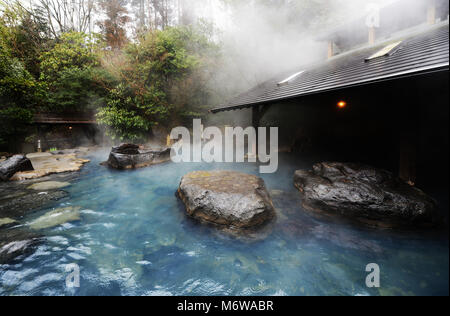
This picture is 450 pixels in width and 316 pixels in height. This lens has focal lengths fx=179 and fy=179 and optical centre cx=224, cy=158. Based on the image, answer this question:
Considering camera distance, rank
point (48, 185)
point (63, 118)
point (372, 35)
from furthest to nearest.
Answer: point (63, 118) → point (372, 35) → point (48, 185)

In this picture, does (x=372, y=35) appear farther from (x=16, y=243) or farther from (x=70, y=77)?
(x=70, y=77)

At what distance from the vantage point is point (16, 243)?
2854 millimetres

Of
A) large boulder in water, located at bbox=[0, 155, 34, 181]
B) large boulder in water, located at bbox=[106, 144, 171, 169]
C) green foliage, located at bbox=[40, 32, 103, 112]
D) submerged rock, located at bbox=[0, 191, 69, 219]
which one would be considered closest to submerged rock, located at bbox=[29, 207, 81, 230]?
submerged rock, located at bbox=[0, 191, 69, 219]

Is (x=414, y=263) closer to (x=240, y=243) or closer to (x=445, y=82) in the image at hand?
(x=240, y=243)

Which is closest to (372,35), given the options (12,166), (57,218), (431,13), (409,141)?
(431,13)

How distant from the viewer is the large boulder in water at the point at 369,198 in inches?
123

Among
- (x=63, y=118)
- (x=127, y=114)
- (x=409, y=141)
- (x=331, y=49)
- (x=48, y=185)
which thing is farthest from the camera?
(x=63, y=118)

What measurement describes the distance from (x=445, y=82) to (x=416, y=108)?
2.58 ft

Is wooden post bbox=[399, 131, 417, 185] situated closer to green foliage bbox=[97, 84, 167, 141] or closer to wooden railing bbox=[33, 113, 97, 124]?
green foliage bbox=[97, 84, 167, 141]

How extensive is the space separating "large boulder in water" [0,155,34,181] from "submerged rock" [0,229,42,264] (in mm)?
4268

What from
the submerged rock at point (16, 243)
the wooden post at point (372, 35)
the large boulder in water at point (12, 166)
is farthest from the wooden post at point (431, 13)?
the large boulder in water at point (12, 166)

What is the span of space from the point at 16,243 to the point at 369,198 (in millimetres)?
6041

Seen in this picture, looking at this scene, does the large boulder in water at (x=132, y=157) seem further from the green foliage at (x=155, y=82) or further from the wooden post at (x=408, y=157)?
the wooden post at (x=408, y=157)

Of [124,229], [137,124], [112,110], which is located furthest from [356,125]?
[112,110]
